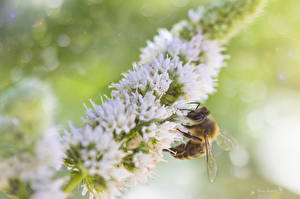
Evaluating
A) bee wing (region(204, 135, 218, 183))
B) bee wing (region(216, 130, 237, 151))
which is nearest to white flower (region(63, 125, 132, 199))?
bee wing (region(204, 135, 218, 183))

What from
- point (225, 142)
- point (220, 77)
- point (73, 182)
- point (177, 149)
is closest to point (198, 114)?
point (177, 149)

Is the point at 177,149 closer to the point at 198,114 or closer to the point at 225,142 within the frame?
the point at 198,114

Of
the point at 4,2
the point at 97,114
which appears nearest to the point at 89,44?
the point at 4,2

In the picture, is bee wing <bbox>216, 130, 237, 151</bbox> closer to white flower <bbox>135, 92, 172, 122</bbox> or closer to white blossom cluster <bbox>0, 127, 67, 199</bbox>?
white flower <bbox>135, 92, 172, 122</bbox>

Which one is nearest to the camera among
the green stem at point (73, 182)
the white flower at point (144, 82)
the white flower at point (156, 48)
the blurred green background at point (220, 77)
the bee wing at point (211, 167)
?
the green stem at point (73, 182)

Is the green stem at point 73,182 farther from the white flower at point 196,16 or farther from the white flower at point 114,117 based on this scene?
the white flower at point 196,16

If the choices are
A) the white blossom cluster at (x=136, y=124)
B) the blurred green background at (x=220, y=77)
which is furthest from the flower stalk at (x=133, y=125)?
the blurred green background at (x=220, y=77)
